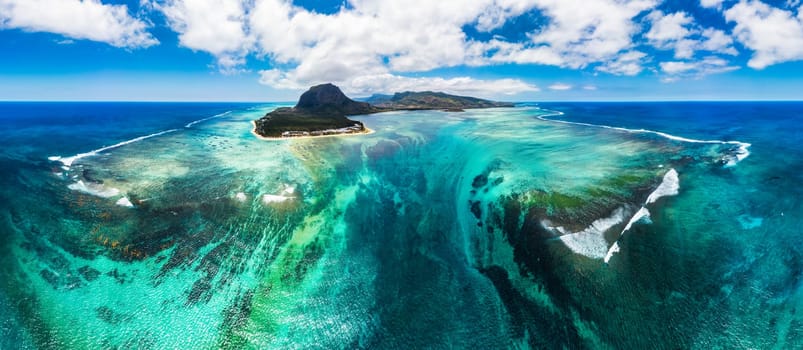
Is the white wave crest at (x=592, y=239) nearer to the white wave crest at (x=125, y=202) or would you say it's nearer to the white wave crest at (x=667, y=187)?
the white wave crest at (x=667, y=187)

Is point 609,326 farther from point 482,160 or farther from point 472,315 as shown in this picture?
point 482,160

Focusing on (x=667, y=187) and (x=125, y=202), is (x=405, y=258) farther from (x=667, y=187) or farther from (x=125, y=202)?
(x=667, y=187)

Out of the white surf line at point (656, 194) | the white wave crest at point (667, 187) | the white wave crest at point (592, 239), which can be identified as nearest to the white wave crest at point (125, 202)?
the white wave crest at point (592, 239)

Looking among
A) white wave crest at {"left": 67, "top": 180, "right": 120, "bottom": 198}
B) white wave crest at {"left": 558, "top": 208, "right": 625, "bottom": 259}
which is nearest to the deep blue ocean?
white wave crest at {"left": 558, "top": 208, "right": 625, "bottom": 259}

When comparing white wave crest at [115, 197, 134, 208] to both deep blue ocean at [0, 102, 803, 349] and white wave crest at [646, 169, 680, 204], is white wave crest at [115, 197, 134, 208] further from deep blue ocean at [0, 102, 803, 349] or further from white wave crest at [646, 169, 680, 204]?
white wave crest at [646, 169, 680, 204]

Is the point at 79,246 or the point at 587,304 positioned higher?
the point at 79,246

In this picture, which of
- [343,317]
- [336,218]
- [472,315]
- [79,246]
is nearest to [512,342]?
[472,315]
